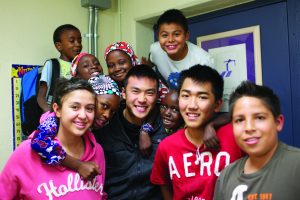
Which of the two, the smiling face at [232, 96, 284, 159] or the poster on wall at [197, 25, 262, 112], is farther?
the poster on wall at [197, 25, 262, 112]

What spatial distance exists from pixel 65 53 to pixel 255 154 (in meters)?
1.60

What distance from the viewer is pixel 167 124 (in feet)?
5.49

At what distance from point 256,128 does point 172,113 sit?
608 millimetres

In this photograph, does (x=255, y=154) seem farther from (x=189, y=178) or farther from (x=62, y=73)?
(x=62, y=73)

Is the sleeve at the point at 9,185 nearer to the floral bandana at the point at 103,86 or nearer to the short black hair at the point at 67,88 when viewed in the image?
the short black hair at the point at 67,88

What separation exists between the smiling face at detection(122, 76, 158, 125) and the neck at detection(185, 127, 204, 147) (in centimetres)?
30

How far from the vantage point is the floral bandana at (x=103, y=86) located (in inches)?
65.4

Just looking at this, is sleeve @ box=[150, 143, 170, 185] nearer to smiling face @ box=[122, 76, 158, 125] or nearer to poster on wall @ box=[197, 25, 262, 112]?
smiling face @ box=[122, 76, 158, 125]

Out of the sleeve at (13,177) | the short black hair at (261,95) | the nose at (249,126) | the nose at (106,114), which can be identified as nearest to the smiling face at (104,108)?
the nose at (106,114)

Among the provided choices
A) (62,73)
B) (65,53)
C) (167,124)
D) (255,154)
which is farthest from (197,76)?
(65,53)

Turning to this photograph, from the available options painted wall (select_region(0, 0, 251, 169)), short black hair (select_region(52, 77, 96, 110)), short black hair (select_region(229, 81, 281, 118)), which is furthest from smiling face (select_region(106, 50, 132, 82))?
short black hair (select_region(229, 81, 281, 118))

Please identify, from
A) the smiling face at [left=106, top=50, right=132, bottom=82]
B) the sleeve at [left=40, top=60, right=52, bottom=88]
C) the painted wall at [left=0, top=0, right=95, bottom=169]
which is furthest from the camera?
the painted wall at [left=0, top=0, right=95, bottom=169]

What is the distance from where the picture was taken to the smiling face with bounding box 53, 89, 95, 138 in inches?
53.7

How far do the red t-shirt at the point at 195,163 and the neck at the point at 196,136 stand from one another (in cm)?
2
